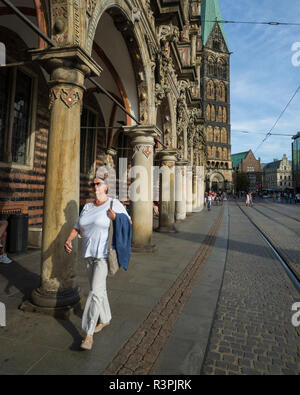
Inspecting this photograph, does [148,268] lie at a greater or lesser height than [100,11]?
lesser

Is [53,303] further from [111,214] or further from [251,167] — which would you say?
[251,167]

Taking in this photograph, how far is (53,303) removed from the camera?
3.29 meters

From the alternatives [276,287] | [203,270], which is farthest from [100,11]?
[276,287]

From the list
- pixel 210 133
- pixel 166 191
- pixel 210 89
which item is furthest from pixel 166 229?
pixel 210 89

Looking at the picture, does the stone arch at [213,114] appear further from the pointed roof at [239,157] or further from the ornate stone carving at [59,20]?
the ornate stone carving at [59,20]

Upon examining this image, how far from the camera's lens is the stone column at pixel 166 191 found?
10414 millimetres

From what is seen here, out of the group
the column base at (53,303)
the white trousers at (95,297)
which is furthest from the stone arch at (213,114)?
the white trousers at (95,297)

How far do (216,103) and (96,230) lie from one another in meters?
70.0

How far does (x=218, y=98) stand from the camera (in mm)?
66688

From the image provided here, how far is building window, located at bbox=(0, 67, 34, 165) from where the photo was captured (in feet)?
22.4

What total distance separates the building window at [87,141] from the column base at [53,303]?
756cm

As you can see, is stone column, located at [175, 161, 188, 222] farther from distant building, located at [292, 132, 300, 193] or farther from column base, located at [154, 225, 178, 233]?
distant building, located at [292, 132, 300, 193]

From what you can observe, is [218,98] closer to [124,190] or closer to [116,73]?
[124,190]
